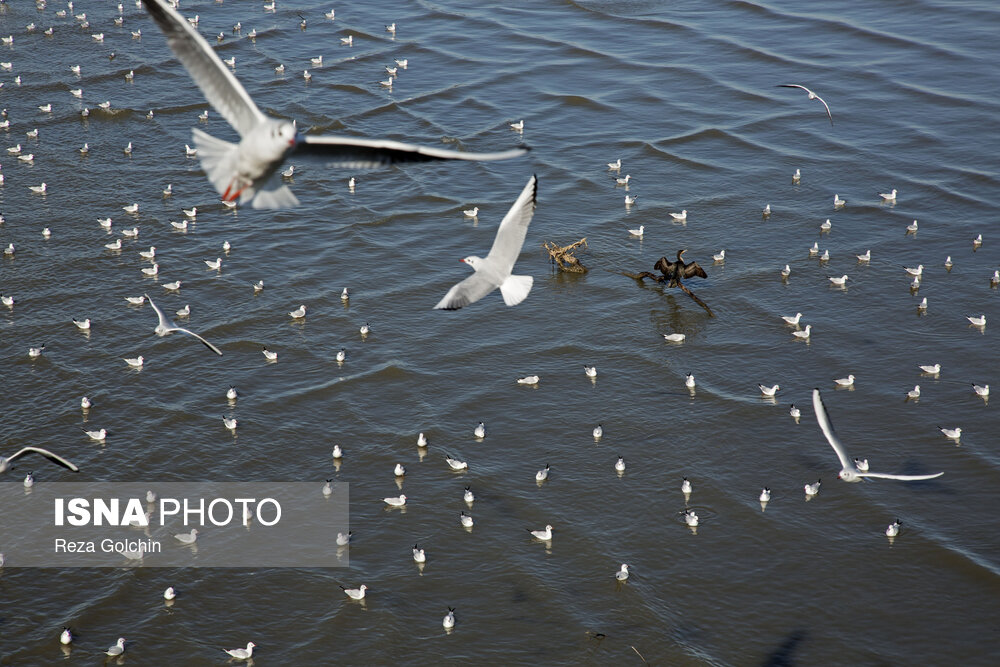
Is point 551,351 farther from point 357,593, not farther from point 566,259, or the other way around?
point 357,593

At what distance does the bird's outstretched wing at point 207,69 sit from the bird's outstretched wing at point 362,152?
760mm

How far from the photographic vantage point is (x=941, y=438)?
2602cm

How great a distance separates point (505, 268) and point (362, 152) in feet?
14.8

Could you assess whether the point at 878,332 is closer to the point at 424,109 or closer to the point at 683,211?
the point at 683,211

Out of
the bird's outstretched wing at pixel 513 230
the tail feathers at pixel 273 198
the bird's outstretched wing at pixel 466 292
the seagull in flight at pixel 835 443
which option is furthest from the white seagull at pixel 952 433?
the tail feathers at pixel 273 198

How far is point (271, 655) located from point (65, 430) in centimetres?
952

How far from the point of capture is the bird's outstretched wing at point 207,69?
13.9 m

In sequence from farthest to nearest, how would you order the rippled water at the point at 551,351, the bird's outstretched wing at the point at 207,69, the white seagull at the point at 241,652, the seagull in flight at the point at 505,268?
the rippled water at the point at 551,351 < the white seagull at the point at 241,652 < the seagull in flight at the point at 505,268 < the bird's outstretched wing at the point at 207,69

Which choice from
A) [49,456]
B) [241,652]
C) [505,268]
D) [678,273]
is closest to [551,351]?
[678,273]

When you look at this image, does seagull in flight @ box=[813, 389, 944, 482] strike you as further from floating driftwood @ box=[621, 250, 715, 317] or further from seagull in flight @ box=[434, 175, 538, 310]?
floating driftwood @ box=[621, 250, 715, 317]

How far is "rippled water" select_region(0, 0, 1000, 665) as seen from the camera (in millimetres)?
21234

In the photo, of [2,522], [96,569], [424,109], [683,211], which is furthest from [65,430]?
[424,109]

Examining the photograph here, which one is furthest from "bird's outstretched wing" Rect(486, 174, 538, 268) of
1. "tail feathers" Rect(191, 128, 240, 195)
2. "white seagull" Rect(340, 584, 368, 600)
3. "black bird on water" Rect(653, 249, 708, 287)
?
"black bird on water" Rect(653, 249, 708, 287)

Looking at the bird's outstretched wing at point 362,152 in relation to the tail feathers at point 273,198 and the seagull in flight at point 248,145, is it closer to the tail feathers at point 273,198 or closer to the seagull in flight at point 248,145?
the seagull in flight at point 248,145
